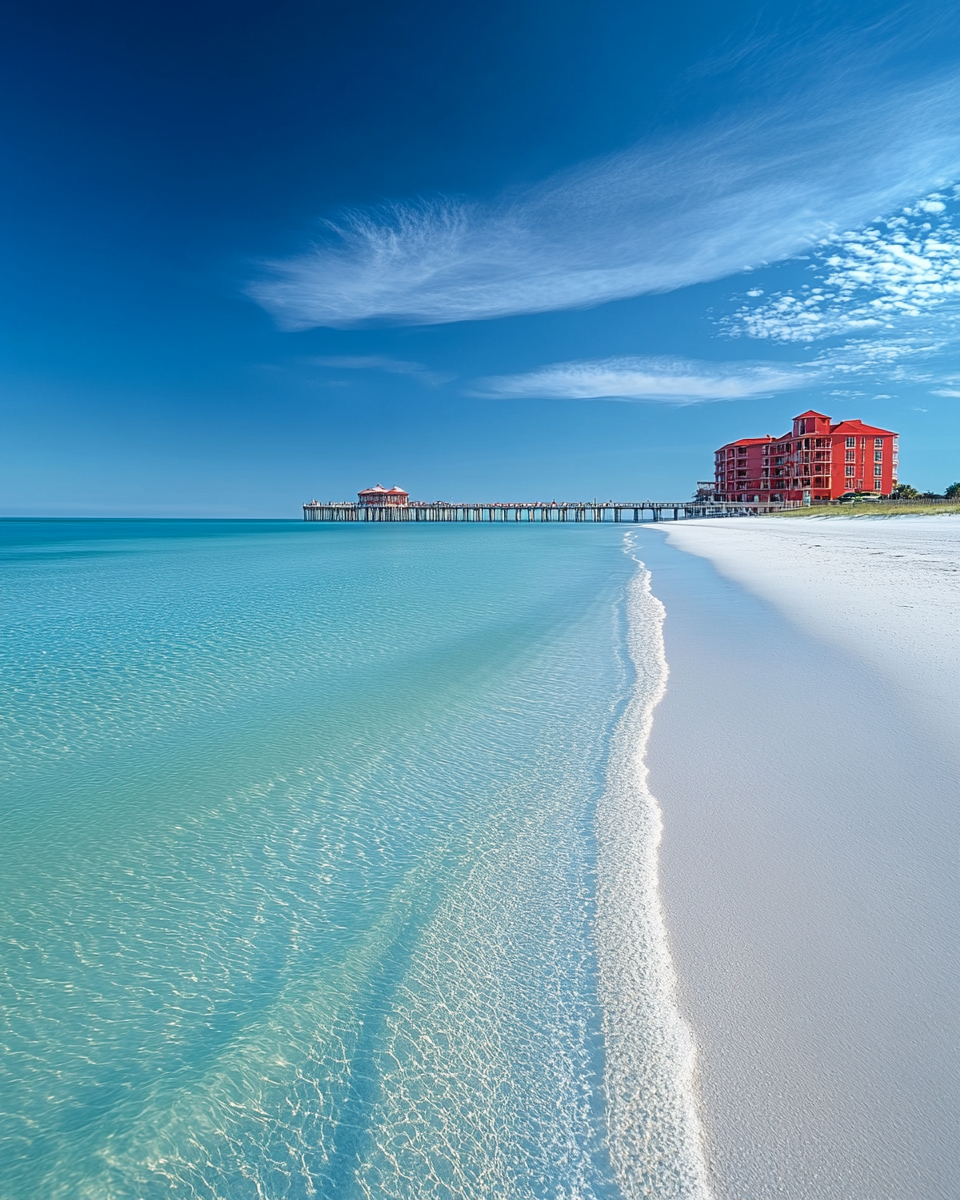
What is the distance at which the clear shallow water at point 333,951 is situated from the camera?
2023mm

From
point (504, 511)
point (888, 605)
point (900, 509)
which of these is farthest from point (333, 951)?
point (504, 511)

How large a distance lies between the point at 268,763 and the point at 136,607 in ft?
38.0

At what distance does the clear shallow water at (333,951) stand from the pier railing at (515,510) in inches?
3865

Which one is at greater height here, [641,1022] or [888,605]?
[888,605]

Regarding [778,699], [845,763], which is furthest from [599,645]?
[845,763]

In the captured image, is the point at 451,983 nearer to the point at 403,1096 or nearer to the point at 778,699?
the point at 403,1096

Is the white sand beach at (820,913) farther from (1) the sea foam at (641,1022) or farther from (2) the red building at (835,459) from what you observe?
(2) the red building at (835,459)

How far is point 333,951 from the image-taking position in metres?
2.97

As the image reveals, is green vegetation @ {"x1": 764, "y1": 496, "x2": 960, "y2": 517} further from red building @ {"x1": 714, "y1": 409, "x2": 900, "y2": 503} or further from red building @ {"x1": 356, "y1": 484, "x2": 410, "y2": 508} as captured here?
red building @ {"x1": 356, "y1": 484, "x2": 410, "y2": 508}

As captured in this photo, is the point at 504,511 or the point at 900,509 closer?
the point at 900,509

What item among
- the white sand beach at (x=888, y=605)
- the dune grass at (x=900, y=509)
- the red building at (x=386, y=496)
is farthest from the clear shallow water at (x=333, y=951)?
the red building at (x=386, y=496)

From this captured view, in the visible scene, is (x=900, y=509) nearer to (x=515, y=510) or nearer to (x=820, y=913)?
(x=820, y=913)

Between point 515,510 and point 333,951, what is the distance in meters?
145

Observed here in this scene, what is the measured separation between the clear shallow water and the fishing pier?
101505mm
